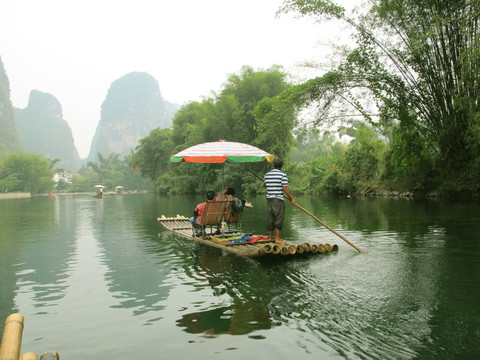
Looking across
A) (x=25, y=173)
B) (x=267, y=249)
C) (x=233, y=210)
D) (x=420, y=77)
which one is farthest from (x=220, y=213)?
(x=25, y=173)

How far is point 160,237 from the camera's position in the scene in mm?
11016

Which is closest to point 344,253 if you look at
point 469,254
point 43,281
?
point 469,254

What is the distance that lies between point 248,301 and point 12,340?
2896 millimetres

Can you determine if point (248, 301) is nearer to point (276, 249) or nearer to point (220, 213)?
point (276, 249)

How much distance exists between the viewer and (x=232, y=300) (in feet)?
17.0

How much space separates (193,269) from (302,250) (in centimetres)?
196

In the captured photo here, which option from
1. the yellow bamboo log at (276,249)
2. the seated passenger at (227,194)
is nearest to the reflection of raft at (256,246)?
the yellow bamboo log at (276,249)

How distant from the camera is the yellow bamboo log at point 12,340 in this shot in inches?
99.0

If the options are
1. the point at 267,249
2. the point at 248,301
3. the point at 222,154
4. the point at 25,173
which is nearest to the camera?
the point at 248,301

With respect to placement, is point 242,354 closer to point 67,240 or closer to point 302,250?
point 302,250

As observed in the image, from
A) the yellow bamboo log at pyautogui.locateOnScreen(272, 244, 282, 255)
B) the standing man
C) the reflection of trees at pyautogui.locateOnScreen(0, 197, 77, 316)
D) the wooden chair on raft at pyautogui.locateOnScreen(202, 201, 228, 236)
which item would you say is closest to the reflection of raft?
the yellow bamboo log at pyautogui.locateOnScreen(272, 244, 282, 255)

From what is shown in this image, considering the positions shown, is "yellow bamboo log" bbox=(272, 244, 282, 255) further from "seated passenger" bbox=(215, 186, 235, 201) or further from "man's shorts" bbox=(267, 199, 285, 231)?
"seated passenger" bbox=(215, 186, 235, 201)

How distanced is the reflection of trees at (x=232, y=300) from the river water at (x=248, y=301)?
2cm

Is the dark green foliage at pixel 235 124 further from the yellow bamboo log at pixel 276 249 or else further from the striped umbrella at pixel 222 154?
the yellow bamboo log at pixel 276 249
